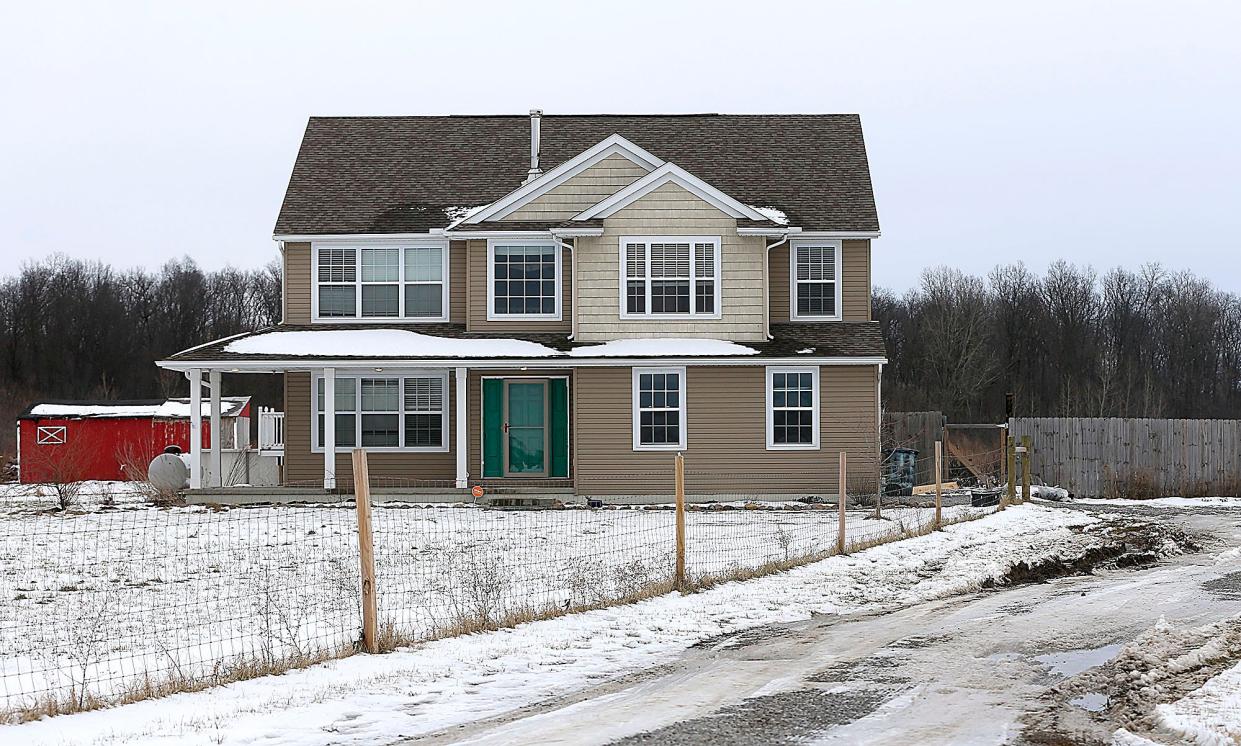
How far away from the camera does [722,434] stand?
1014 inches

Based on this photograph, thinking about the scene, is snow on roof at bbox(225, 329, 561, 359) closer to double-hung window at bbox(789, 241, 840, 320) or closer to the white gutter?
the white gutter

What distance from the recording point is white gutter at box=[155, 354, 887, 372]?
25141mm

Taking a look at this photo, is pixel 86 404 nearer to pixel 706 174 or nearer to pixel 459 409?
pixel 459 409

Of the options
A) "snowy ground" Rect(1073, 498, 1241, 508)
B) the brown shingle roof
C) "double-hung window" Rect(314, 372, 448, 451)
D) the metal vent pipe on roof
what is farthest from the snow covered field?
the metal vent pipe on roof

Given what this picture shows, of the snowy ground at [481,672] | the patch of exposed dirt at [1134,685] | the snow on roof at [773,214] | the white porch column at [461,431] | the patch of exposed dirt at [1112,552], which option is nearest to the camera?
the patch of exposed dirt at [1134,685]

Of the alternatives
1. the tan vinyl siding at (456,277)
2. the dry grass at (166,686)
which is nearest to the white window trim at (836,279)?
the tan vinyl siding at (456,277)

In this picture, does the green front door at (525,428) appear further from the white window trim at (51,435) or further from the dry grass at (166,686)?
the white window trim at (51,435)

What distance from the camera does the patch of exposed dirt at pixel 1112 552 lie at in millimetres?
15530

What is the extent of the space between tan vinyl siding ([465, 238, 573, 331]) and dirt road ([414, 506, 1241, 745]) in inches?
572

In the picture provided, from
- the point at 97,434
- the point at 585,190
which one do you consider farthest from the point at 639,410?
the point at 97,434

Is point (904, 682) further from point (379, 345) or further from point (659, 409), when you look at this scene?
point (379, 345)

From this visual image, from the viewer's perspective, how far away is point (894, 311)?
80.2m

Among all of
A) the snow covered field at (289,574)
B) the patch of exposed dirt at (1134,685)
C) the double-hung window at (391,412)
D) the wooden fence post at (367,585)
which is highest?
the double-hung window at (391,412)

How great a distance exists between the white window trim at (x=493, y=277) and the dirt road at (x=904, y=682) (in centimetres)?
1462
